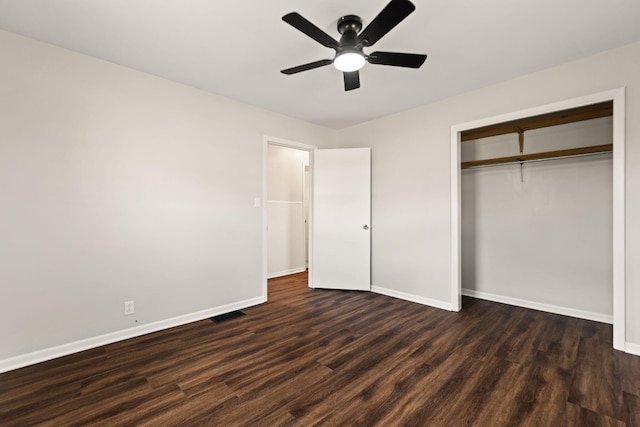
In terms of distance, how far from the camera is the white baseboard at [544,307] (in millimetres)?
3039

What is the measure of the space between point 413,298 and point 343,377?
2.05 m

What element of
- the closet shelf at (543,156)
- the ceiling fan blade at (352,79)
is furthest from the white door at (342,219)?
the ceiling fan blade at (352,79)

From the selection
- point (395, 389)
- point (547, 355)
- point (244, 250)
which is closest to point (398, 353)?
point (395, 389)

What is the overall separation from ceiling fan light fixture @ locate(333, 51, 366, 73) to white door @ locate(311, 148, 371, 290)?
7.16 ft

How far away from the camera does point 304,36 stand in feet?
7.31

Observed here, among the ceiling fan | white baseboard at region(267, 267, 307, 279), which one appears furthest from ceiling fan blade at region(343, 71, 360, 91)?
white baseboard at region(267, 267, 307, 279)

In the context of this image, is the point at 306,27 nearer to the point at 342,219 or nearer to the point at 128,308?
the point at 128,308

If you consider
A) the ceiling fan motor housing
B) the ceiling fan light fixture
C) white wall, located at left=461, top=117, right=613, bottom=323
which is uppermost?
the ceiling fan motor housing

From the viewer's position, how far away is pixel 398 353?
2.41 meters

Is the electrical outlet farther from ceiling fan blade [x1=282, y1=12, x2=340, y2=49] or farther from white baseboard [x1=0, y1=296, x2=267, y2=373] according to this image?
ceiling fan blade [x1=282, y1=12, x2=340, y2=49]

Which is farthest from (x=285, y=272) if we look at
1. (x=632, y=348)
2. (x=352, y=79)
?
(x=632, y=348)

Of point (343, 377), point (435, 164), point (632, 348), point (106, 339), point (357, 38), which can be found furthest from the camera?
point (435, 164)

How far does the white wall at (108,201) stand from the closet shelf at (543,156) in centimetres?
297

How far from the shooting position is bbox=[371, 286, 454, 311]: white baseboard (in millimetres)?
3490
